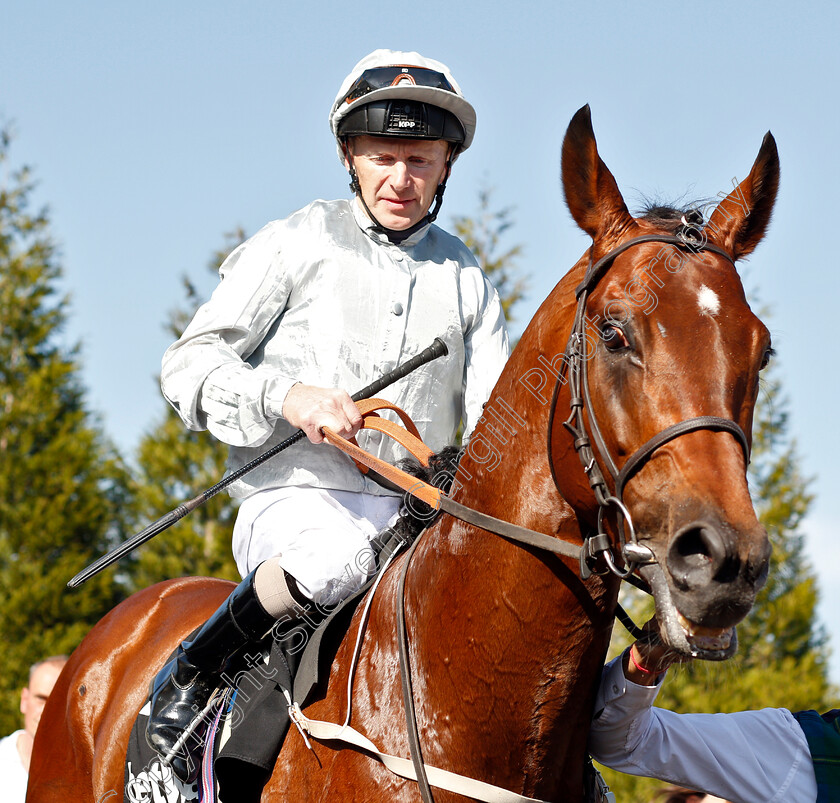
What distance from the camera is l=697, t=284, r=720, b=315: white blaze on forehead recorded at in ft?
7.40

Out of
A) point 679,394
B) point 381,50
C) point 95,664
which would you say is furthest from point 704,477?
point 95,664

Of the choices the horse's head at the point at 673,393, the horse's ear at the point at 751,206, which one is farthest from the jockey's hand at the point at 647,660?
the horse's ear at the point at 751,206

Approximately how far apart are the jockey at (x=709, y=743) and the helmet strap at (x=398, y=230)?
1688 mm

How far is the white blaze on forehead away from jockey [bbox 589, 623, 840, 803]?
86 centimetres

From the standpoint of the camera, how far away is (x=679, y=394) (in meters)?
2.19

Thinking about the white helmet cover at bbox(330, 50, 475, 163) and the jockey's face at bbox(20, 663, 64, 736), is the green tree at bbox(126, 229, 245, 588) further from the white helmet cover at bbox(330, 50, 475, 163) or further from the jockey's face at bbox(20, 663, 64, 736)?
the white helmet cover at bbox(330, 50, 475, 163)

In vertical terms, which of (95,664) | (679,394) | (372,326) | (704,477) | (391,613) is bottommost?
(95,664)

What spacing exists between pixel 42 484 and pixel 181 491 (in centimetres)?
271

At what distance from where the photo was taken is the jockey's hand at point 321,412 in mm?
3041

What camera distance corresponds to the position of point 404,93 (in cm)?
351

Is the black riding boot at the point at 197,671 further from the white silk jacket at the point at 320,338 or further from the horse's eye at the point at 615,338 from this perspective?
the horse's eye at the point at 615,338

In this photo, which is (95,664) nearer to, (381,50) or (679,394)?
(381,50)

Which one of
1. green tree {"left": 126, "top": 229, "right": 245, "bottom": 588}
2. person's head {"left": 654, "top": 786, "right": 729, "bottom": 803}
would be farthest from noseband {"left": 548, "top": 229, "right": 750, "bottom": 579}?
green tree {"left": 126, "top": 229, "right": 245, "bottom": 588}

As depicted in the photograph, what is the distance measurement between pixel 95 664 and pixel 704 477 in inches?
128
